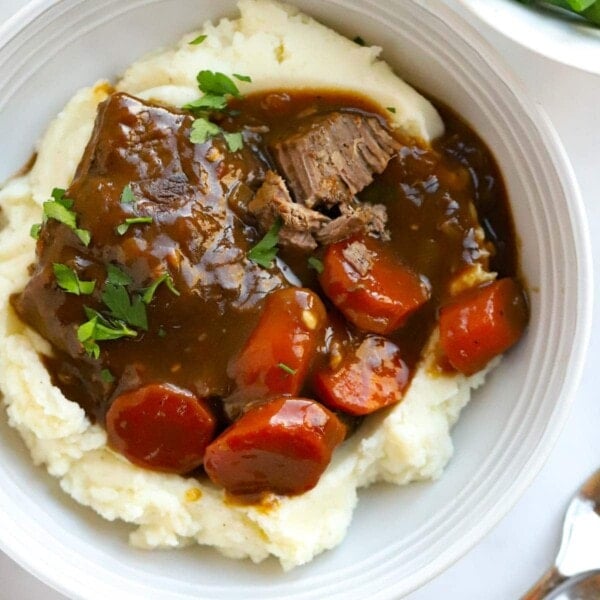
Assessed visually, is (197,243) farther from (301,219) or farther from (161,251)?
(301,219)

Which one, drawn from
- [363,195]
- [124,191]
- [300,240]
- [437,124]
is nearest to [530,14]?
[437,124]

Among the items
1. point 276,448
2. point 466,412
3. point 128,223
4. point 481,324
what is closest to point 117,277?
point 128,223

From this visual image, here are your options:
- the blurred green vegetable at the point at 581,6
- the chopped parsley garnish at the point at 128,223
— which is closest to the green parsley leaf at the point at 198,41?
the chopped parsley garnish at the point at 128,223

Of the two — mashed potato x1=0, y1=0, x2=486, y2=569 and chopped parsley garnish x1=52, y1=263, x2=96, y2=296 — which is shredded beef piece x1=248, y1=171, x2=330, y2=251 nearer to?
mashed potato x1=0, y1=0, x2=486, y2=569

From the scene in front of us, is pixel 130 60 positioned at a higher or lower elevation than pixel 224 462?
higher

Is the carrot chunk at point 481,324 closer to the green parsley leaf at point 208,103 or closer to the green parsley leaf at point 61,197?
the green parsley leaf at point 208,103

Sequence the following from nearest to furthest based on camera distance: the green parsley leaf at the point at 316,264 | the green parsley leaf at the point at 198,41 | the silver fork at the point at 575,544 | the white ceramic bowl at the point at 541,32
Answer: the white ceramic bowl at the point at 541,32 < the green parsley leaf at the point at 316,264 < the green parsley leaf at the point at 198,41 < the silver fork at the point at 575,544

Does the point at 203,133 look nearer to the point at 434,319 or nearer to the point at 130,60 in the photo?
the point at 130,60

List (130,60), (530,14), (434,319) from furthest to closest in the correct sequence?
1. (130,60)
2. (434,319)
3. (530,14)
